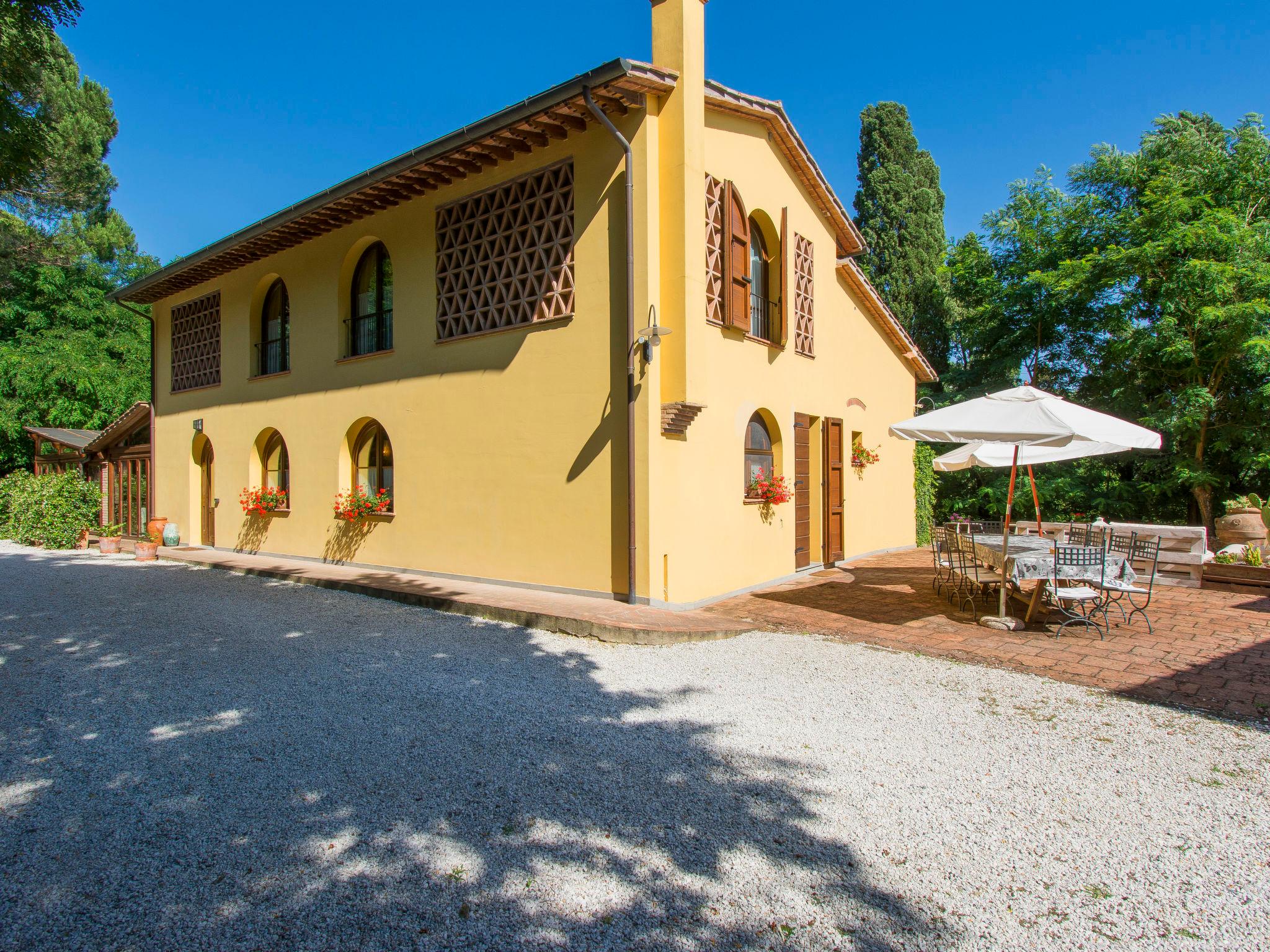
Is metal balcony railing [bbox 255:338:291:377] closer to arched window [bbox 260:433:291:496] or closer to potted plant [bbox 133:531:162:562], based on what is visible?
arched window [bbox 260:433:291:496]

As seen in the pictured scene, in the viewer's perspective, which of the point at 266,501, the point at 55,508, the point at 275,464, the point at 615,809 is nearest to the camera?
the point at 615,809

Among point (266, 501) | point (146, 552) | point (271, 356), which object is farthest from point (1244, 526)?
point (146, 552)

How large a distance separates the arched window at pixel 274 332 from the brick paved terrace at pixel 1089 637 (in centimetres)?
971

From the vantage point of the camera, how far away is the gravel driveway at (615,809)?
2281mm

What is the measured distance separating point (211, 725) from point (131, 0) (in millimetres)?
9711

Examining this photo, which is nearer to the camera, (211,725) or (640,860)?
(640,860)

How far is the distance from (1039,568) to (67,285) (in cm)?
2662

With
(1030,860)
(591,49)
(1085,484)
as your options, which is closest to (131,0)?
(591,49)

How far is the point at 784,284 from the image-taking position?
9367mm

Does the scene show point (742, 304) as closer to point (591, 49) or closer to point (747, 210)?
point (747, 210)

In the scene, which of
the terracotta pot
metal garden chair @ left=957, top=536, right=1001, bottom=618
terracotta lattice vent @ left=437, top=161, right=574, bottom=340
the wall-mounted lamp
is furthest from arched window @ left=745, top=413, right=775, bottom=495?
the terracotta pot

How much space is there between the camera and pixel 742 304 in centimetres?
→ 820

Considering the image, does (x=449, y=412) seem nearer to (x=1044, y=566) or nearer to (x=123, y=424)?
(x=1044, y=566)

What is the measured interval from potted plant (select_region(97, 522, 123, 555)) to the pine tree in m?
21.6
